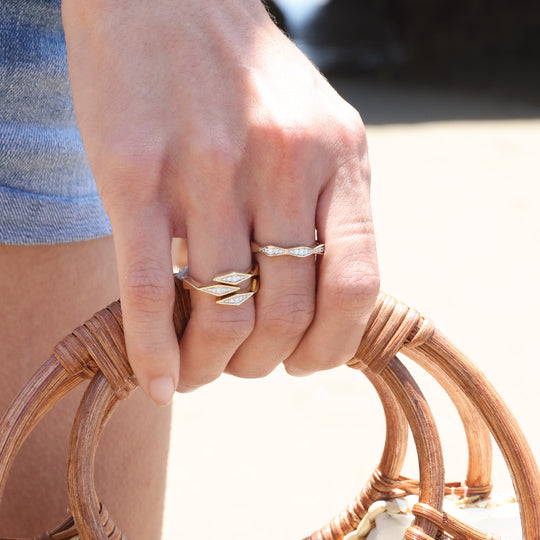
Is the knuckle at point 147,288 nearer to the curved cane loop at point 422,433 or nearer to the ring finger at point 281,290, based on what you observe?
the ring finger at point 281,290

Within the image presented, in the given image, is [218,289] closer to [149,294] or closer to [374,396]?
[149,294]

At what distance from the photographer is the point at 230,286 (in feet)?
1.86

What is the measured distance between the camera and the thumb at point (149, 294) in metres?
0.56

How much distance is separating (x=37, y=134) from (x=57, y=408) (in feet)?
1.03

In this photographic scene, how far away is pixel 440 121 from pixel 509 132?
0.73 m

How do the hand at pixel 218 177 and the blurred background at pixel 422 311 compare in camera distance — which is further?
the blurred background at pixel 422 311

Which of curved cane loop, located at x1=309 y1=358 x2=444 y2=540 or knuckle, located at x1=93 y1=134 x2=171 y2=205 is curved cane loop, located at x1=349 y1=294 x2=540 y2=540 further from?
knuckle, located at x1=93 y1=134 x2=171 y2=205

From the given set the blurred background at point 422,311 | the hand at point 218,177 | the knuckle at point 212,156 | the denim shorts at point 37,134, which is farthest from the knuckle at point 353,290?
the blurred background at point 422,311

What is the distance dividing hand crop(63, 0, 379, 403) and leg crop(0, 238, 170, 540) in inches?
11.8

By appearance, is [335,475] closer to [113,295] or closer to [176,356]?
[113,295]

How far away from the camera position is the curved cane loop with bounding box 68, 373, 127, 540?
649mm

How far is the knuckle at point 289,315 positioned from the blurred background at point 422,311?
1.56 feet

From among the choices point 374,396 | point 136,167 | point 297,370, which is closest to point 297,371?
point 297,370

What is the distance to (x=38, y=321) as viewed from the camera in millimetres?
872
